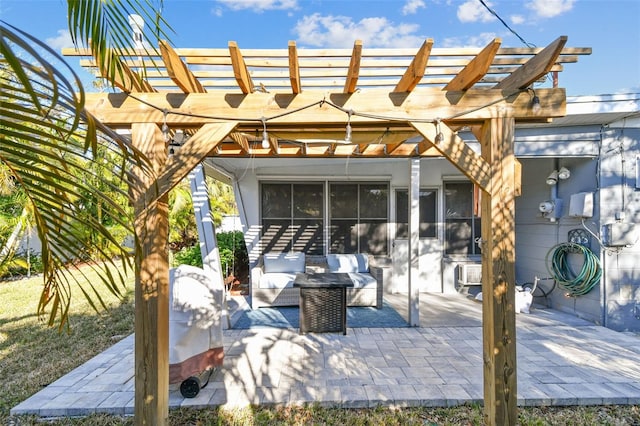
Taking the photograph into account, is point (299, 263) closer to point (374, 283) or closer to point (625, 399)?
point (374, 283)

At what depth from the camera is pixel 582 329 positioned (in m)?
4.27

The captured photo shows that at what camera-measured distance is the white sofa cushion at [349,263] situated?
19.3 feet

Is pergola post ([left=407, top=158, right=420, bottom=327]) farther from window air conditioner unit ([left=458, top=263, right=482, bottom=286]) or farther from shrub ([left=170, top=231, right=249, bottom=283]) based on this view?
shrub ([left=170, top=231, right=249, bottom=283])

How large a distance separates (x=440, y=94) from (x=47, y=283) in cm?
253

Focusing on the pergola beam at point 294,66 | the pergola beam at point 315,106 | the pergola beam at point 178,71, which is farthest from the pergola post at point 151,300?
the pergola beam at point 294,66

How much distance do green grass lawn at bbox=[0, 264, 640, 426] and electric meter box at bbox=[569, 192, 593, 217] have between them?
9.14 feet

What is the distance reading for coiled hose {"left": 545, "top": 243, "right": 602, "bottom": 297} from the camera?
4.40 m

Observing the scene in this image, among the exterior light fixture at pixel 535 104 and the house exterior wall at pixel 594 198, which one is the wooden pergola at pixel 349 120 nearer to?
the exterior light fixture at pixel 535 104

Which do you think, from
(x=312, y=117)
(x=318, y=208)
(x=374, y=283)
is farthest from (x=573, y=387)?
(x=318, y=208)

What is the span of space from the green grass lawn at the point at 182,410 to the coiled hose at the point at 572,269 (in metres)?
2.33

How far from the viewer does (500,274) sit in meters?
2.14

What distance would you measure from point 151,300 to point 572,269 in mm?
5847

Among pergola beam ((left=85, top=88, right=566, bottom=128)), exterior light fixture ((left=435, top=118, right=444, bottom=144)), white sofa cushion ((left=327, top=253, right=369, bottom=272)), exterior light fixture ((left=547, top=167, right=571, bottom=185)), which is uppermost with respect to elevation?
pergola beam ((left=85, top=88, right=566, bottom=128))

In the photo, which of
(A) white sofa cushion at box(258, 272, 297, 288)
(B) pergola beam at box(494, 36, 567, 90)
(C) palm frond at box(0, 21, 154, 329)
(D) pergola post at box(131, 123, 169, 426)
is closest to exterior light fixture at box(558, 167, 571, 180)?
(B) pergola beam at box(494, 36, 567, 90)
